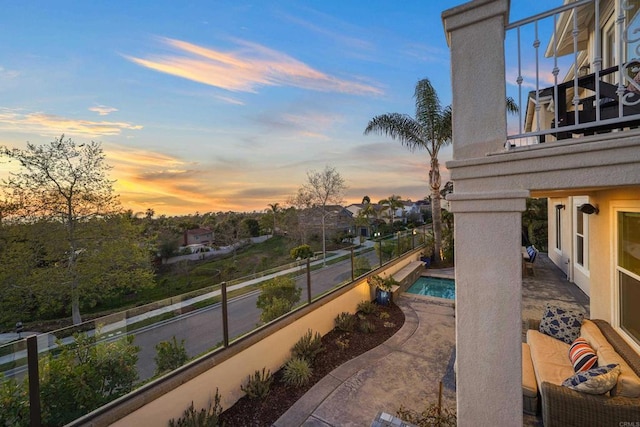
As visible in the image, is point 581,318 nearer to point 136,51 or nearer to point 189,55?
point 189,55

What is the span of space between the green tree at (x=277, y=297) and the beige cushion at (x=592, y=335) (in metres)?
4.86

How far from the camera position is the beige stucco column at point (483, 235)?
2021mm

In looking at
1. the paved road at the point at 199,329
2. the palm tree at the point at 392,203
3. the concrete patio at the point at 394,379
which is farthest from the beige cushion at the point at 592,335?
the palm tree at the point at 392,203

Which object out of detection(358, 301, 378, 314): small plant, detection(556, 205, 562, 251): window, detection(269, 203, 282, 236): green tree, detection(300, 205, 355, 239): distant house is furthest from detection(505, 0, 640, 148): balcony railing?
detection(269, 203, 282, 236): green tree

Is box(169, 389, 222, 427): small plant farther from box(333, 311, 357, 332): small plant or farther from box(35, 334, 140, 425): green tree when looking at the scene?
box(333, 311, 357, 332): small plant

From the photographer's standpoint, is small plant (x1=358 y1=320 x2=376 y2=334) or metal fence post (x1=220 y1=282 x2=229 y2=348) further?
small plant (x1=358 y1=320 x2=376 y2=334)

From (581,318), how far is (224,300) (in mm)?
6071

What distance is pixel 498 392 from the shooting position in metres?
2.05

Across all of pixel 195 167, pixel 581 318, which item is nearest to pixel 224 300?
pixel 581 318

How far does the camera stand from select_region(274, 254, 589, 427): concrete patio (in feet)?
12.8

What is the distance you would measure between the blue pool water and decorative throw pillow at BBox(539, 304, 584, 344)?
5.50m

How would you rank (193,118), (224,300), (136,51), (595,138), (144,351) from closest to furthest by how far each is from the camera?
1. (595,138)
2. (144,351)
3. (224,300)
4. (136,51)
5. (193,118)

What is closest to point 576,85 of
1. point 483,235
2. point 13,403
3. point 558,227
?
point 483,235

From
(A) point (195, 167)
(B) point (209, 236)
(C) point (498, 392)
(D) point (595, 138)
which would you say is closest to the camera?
(D) point (595, 138)
